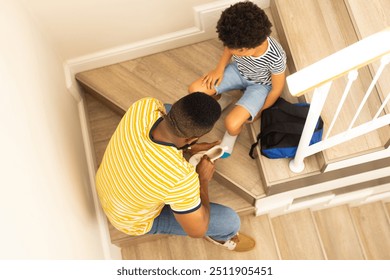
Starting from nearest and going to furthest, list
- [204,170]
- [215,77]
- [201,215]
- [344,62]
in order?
[344,62]
[201,215]
[204,170]
[215,77]

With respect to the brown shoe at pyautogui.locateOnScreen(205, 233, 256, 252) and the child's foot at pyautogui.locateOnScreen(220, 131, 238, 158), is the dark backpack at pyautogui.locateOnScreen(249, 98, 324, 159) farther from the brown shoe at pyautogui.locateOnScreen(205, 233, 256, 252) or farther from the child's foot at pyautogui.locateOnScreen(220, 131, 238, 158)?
the brown shoe at pyautogui.locateOnScreen(205, 233, 256, 252)

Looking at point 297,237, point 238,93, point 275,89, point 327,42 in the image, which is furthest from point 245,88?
point 297,237

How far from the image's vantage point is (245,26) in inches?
67.8

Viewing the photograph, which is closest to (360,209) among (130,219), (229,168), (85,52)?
(229,168)

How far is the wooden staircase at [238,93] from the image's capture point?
7.06 ft

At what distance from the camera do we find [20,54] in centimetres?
168

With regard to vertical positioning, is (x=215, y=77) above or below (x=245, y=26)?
above

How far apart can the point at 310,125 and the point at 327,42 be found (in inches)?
31.7

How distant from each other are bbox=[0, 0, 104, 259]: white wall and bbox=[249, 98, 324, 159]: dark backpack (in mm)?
951

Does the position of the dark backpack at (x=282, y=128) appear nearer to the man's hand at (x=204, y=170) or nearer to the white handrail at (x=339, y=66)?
the man's hand at (x=204, y=170)

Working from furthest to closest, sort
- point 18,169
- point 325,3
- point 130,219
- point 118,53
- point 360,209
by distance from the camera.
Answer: point 360,209 → point 118,53 → point 325,3 → point 130,219 → point 18,169

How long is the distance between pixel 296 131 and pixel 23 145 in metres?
1.25

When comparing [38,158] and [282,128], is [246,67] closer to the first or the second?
[282,128]

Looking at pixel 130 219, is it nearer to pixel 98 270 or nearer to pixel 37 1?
pixel 98 270
